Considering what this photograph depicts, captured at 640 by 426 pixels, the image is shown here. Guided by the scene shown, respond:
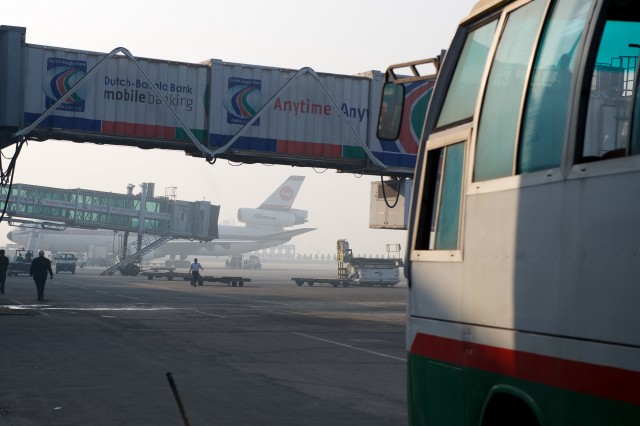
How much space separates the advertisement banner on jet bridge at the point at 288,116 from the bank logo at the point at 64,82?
4217 mm

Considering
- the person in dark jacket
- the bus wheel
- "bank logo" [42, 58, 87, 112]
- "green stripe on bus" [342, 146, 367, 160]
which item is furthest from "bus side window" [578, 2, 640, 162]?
the person in dark jacket

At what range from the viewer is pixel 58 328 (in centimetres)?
2284

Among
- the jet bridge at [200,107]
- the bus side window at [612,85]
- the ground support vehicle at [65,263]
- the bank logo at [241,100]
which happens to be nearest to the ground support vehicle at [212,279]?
the ground support vehicle at [65,263]

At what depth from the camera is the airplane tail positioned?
144000mm

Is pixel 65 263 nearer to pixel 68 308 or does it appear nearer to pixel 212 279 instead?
pixel 212 279

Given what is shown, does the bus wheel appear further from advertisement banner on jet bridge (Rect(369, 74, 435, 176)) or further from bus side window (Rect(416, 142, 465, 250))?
advertisement banner on jet bridge (Rect(369, 74, 435, 176))

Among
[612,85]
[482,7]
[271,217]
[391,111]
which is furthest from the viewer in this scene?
[271,217]

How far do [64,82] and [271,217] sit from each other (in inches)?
4416

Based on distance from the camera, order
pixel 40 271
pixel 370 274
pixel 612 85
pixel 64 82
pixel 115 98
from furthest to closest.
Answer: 1. pixel 370 274
2. pixel 40 271
3. pixel 115 98
4. pixel 64 82
5. pixel 612 85

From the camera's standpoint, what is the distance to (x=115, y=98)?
31250mm

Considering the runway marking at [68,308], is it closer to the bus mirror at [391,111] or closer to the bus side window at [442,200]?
the bus mirror at [391,111]

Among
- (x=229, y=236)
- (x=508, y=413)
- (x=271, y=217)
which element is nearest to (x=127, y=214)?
(x=229, y=236)

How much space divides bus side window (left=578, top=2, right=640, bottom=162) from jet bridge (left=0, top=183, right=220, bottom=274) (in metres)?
76.3

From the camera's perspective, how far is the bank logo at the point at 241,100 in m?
32.1
